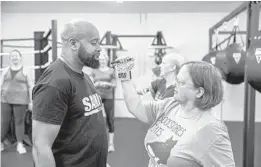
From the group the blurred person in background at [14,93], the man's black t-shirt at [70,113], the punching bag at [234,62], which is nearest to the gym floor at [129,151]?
the blurred person in background at [14,93]

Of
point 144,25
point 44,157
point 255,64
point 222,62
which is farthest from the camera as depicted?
point 144,25

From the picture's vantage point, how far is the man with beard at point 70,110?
43.0 inches

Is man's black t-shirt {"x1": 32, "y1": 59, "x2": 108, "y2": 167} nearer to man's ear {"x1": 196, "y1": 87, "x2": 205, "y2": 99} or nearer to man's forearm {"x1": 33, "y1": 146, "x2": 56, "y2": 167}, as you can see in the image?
man's forearm {"x1": 33, "y1": 146, "x2": 56, "y2": 167}

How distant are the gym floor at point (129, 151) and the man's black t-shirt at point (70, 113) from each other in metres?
2.07

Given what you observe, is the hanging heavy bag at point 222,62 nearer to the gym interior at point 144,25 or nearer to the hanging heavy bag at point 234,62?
the hanging heavy bag at point 234,62

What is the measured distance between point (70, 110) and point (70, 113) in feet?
0.05

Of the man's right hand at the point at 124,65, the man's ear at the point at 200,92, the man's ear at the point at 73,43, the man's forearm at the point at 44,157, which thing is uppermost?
the man's ear at the point at 73,43

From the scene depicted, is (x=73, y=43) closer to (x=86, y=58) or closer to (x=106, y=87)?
(x=86, y=58)

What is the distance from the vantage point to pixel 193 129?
1.12 meters

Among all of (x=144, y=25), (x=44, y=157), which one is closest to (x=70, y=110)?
(x=44, y=157)

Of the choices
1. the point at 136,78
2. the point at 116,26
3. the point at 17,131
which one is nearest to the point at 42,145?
the point at 17,131

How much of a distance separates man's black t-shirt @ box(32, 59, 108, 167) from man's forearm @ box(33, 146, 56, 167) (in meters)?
0.09

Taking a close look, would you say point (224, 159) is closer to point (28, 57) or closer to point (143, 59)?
point (143, 59)

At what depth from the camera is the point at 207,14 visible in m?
6.30
